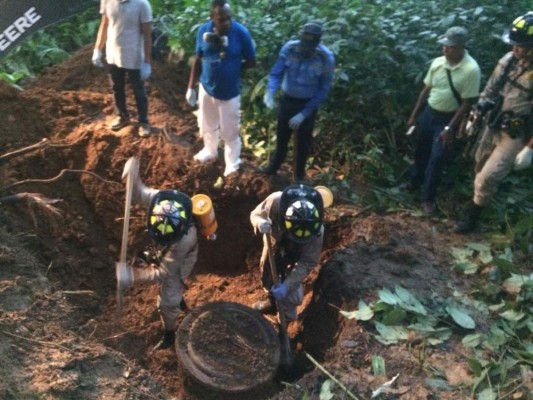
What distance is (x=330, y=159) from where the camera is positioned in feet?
23.6

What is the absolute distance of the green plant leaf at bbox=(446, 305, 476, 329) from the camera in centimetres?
496

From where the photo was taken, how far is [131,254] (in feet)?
20.4

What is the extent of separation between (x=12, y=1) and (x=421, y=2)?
4461 mm

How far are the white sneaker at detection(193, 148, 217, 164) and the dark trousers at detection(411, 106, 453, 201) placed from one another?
217cm

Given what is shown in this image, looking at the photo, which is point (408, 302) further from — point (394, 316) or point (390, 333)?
point (390, 333)

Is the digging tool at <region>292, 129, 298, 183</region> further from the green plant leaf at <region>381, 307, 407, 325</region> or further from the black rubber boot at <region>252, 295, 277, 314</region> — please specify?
the green plant leaf at <region>381, 307, 407, 325</region>

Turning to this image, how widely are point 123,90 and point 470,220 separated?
382 cm

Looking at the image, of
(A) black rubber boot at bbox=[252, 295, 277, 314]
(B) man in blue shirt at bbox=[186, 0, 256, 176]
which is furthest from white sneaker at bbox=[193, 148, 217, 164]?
(A) black rubber boot at bbox=[252, 295, 277, 314]

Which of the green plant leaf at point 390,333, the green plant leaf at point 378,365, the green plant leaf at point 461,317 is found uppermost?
the green plant leaf at point 461,317

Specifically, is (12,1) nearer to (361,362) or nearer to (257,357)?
(257,357)

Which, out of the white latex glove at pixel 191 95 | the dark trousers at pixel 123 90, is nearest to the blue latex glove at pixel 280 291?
the white latex glove at pixel 191 95

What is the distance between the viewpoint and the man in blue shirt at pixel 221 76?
569 centimetres

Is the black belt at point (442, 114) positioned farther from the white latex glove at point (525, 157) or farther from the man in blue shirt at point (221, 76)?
the man in blue shirt at point (221, 76)

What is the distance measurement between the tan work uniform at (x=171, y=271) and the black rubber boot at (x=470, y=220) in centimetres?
272
